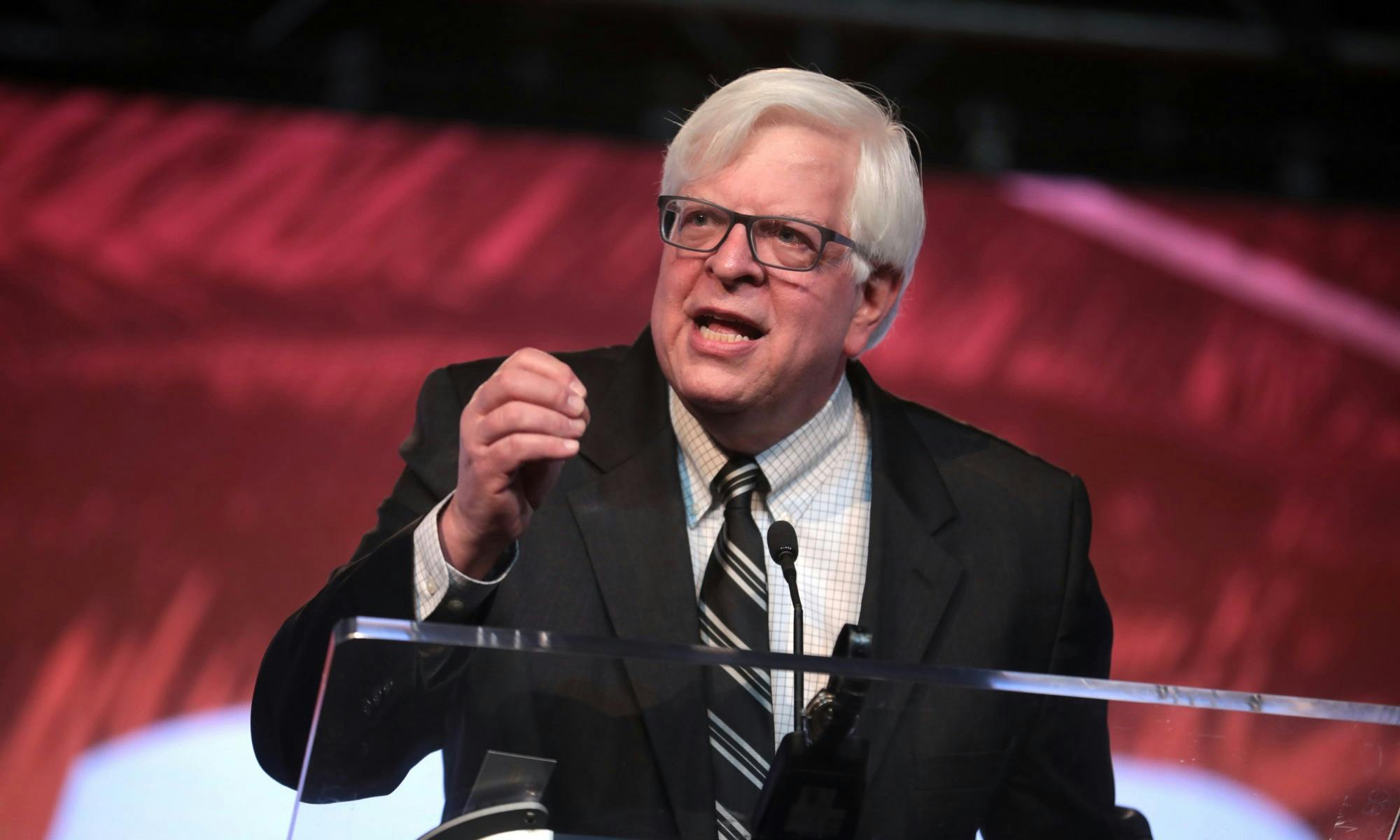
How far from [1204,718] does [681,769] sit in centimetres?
38

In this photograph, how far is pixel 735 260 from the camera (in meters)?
1.58

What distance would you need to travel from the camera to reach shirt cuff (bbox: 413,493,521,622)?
1.26 metres

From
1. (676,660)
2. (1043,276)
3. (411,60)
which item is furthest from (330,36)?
(676,660)

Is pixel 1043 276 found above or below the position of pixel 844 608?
above

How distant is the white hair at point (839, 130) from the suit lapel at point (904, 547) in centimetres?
22

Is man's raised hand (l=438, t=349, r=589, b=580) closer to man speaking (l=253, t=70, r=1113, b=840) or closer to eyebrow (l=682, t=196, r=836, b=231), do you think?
man speaking (l=253, t=70, r=1113, b=840)

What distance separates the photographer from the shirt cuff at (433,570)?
4.13 feet

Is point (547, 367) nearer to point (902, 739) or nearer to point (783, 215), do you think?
point (902, 739)

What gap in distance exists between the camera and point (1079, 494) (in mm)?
1854

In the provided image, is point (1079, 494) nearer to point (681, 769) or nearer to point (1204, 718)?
point (1204, 718)

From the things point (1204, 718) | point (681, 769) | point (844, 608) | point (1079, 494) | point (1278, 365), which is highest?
point (1278, 365)

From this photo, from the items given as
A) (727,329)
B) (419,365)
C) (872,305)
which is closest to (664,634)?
(727,329)

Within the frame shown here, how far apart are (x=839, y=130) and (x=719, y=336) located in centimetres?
30

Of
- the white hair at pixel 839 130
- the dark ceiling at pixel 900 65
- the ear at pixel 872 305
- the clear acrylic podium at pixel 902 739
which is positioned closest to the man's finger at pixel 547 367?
the clear acrylic podium at pixel 902 739
